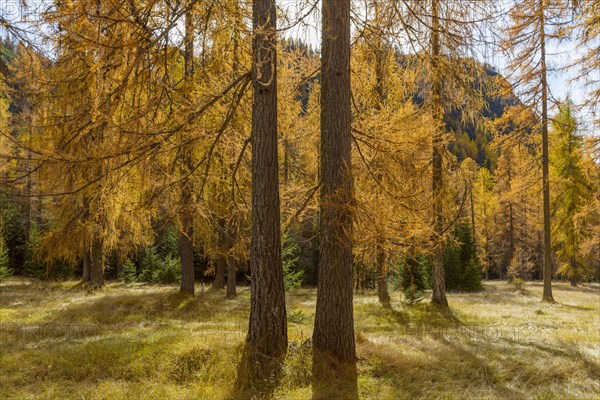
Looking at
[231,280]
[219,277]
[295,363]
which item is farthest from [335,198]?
[219,277]

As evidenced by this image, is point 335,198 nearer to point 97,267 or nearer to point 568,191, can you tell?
point 97,267

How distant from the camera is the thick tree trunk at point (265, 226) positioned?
5715mm

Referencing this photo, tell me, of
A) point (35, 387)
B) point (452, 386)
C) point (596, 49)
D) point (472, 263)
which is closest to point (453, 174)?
point (596, 49)

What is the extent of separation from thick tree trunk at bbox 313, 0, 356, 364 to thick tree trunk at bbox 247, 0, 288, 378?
581 millimetres

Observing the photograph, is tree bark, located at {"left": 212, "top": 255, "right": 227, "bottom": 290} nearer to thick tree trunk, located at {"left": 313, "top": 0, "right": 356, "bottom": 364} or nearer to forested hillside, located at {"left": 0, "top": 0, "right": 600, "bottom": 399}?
forested hillside, located at {"left": 0, "top": 0, "right": 600, "bottom": 399}

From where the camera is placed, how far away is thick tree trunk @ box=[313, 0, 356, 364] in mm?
5539

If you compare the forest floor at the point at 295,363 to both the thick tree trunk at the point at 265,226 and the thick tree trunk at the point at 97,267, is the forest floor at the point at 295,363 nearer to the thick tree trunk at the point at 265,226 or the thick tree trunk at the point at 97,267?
the thick tree trunk at the point at 265,226

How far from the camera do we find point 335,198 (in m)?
5.45

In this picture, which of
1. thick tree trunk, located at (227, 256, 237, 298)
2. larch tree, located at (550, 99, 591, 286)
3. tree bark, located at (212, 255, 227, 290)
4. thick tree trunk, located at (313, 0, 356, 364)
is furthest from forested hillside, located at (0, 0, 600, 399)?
larch tree, located at (550, 99, 591, 286)

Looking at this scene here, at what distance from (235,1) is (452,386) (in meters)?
6.31

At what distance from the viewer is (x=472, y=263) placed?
74.9 ft

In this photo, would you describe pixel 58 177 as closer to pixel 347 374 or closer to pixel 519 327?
pixel 347 374

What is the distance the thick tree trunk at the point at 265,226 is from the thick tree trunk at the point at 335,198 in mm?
581

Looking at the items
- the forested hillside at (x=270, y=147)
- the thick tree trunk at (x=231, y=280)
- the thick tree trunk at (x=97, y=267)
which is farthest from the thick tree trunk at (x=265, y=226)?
the thick tree trunk at (x=97, y=267)
